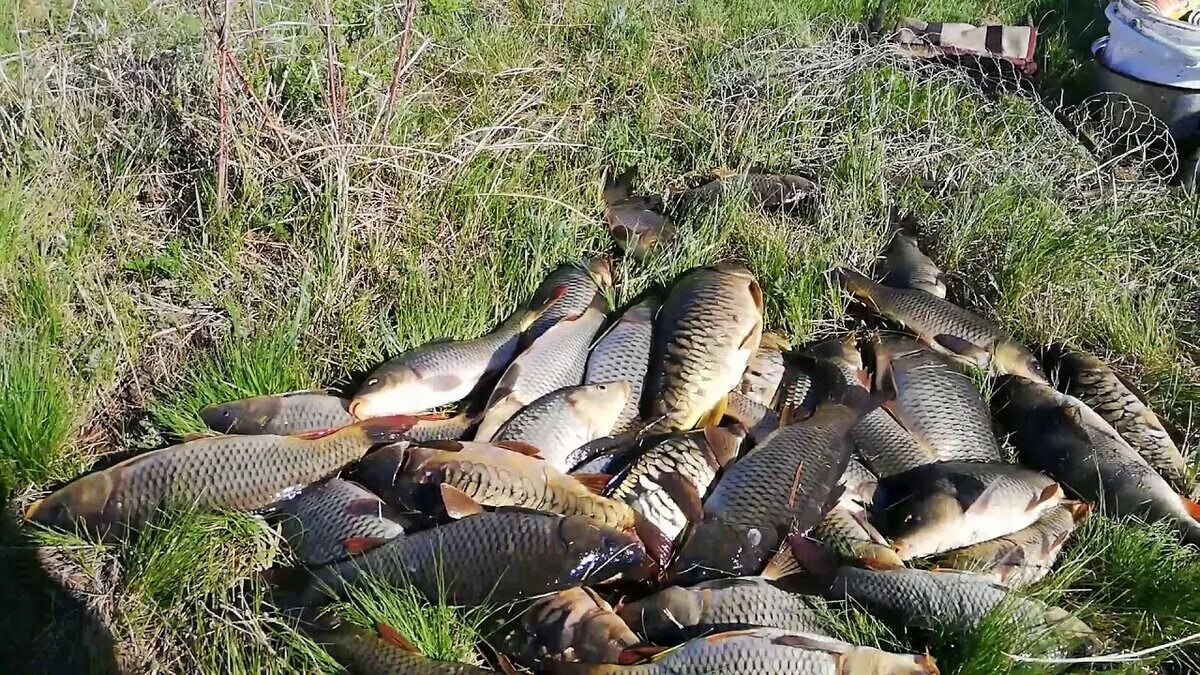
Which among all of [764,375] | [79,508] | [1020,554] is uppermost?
[79,508]

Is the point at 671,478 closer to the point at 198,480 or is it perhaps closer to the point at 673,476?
the point at 673,476

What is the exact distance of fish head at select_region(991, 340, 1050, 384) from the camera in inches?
141

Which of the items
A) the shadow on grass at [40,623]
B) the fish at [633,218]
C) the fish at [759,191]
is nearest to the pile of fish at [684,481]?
the shadow on grass at [40,623]

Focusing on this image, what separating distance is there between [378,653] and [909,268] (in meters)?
2.73

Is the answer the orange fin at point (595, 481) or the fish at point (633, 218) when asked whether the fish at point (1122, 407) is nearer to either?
the fish at point (633, 218)

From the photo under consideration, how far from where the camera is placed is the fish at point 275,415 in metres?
3.05

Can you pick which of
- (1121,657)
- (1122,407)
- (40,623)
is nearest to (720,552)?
(1121,657)

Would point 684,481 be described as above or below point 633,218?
below

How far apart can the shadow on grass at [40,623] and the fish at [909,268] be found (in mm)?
3161

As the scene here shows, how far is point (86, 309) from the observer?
337cm

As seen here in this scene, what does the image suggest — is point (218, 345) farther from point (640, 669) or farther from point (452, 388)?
point (640, 669)

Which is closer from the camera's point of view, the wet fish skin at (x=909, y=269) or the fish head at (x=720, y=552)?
the fish head at (x=720, y=552)

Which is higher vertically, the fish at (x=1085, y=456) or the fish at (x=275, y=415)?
the fish at (x=275, y=415)

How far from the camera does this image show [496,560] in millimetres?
2473
